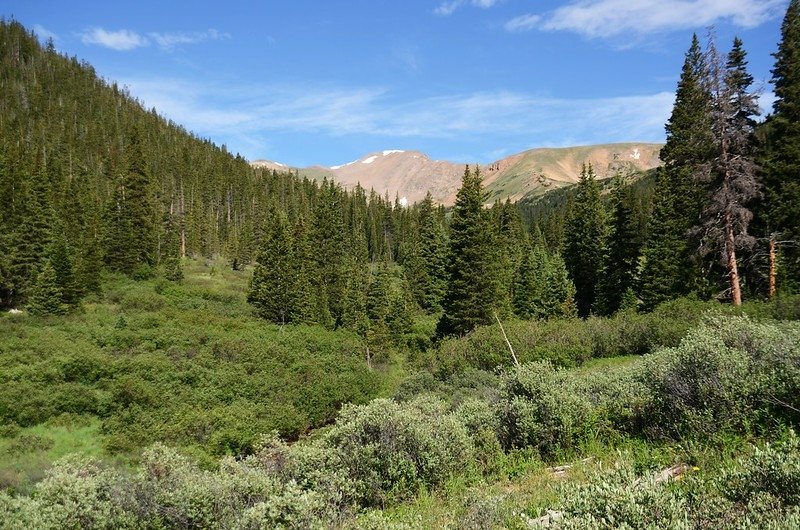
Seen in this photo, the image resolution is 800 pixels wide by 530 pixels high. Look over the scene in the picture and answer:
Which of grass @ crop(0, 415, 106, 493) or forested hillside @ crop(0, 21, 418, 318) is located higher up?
forested hillside @ crop(0, 21, 418, 318)

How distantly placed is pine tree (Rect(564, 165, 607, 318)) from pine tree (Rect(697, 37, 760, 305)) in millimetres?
26565

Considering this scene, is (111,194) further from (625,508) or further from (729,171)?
(625,508)

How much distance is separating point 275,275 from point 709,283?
1542 inches

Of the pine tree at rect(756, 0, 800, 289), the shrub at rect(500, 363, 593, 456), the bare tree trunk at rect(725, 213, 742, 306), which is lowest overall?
the shrub at rect(500, 363, 593, 456)

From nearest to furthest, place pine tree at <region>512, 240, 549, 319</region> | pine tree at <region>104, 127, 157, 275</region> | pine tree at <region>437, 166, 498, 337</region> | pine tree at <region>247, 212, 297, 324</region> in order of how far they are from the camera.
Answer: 1. pine tree at <region>437, 166, 498, 337</region>
2. pine tree at <region>247, 212, 297, 324</region>
3. pine tree at <region>512, 240, 549, 319</region>
4. pine tree at <region>104, 127, 157, 275</region>

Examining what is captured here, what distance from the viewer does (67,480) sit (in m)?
6.68

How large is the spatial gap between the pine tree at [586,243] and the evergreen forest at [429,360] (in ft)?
1.06

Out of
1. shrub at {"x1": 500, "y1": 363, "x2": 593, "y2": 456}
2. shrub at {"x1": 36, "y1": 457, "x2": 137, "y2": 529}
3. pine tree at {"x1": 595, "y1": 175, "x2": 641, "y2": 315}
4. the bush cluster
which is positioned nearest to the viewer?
the bush cluster

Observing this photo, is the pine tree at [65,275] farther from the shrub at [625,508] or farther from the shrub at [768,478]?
the shrub at [768,478]

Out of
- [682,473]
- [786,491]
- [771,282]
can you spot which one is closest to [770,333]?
[682,473]

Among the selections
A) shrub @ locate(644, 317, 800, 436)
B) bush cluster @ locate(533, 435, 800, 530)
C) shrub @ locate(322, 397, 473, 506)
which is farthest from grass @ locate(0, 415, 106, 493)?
shrub @ locate(644, 317, 800, 436)

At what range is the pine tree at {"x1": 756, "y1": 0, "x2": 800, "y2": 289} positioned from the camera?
89.6 feet

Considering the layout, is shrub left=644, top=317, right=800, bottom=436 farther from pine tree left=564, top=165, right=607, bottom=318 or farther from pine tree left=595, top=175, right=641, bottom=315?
pine tree left=564, top=165, right=607, bottom=318

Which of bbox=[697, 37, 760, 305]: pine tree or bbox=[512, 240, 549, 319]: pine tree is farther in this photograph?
bbox=[512, 240, 549, 319]: pine tree
